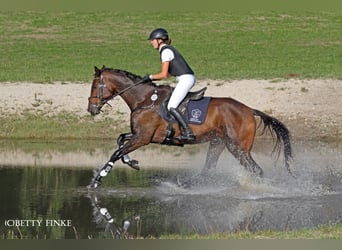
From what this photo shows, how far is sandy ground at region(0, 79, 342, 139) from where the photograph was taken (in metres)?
24.8

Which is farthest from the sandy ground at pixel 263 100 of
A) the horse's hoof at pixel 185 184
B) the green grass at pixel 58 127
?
the horse's hoof at pixel 185 184

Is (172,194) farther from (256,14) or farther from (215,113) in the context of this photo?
(256,14)

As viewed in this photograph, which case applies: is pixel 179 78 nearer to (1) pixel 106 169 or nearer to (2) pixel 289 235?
(1) pixel 106 169

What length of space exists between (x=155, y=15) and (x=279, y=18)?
5.25 metres

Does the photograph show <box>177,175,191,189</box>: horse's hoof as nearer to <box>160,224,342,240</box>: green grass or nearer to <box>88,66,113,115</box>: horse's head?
<box>88,66,113,115</box>: horse's head

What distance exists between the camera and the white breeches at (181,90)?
15207mm

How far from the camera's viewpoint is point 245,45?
36438 millimetres

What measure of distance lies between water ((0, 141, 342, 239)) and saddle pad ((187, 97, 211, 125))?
1179 mm

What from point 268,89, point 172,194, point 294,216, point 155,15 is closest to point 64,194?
point 172,194

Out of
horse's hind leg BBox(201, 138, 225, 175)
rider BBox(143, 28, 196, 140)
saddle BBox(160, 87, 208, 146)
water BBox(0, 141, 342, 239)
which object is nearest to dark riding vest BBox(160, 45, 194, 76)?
rider BBox(143, 28, 196, 140)

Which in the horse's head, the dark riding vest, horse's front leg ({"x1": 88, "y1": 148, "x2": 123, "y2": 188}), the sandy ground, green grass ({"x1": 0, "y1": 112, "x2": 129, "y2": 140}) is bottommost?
green grass ({"x1": 0, "y1": 112, "x2": 129, "y2": 140})

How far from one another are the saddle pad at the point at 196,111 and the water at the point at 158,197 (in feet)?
3.87

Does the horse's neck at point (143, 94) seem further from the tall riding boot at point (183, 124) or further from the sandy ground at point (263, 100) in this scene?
the sandy ground at point (263, 100)

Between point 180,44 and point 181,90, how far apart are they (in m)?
21.7
